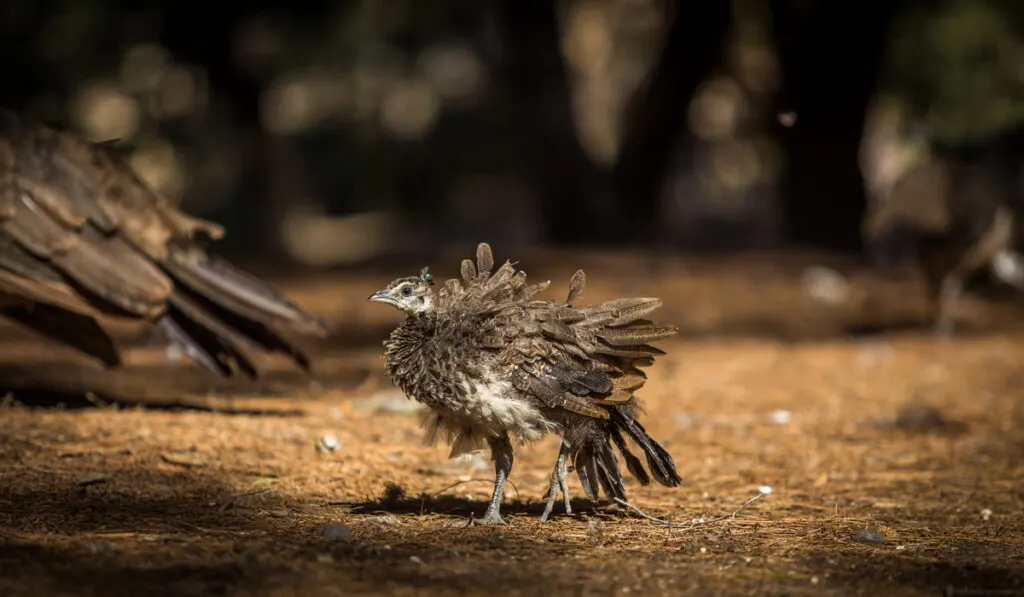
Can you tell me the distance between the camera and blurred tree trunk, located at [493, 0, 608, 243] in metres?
16.7

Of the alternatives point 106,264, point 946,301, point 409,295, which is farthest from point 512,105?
point 409,295

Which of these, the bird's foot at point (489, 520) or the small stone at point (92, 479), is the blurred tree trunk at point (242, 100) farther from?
the bird's foot at point (489, 520)

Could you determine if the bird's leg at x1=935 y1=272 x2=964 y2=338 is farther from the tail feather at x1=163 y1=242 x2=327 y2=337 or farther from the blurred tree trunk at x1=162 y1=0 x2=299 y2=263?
the blurred tree trunk at x1=162 y1=0 x2=299 y2=263

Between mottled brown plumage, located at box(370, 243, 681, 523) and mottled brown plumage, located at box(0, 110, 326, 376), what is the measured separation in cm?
201

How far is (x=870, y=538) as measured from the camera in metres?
4.62

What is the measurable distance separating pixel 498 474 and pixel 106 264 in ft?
8.84

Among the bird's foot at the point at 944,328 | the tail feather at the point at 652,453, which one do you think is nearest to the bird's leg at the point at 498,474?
the tail feather at the point at 652,453

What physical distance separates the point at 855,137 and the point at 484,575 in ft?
47.1

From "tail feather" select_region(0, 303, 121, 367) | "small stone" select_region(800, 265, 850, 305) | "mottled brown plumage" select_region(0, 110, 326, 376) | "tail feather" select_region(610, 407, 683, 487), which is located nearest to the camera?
"tail feather" select_region(610, 407, 683, 487)

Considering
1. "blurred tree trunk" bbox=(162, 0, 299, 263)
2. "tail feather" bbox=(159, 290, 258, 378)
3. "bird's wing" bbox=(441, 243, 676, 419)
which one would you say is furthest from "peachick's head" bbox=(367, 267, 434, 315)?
"blurred tree trunk" bbox=(162, 0, 299, 263)

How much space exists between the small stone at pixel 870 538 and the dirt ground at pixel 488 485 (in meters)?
0.01

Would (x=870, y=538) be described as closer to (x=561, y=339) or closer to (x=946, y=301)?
(x=561, y=339)

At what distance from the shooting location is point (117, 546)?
13.3 feet

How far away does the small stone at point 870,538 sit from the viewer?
460 cm
